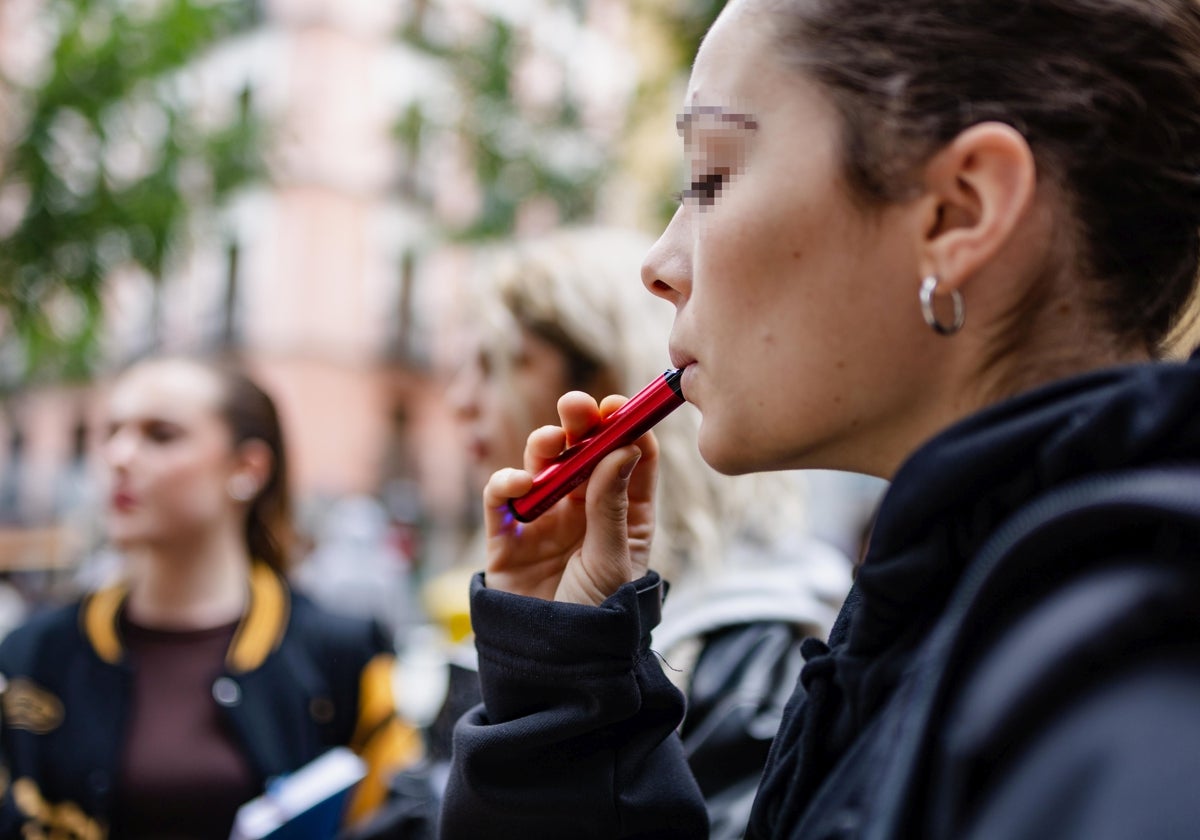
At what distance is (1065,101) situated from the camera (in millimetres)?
778

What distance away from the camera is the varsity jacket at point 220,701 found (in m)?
2.32

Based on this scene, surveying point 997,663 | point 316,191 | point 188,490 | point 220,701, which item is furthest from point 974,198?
point 316,191

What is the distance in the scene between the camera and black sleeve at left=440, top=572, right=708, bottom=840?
103cm

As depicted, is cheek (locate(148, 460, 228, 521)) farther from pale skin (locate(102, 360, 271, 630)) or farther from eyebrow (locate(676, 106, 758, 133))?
eyebrow (locate(676, 106, 758, 133))

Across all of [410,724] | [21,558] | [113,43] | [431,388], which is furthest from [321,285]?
[410,724]

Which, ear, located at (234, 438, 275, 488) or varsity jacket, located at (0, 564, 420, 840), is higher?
ear, located at (234, 438, 275, 488)

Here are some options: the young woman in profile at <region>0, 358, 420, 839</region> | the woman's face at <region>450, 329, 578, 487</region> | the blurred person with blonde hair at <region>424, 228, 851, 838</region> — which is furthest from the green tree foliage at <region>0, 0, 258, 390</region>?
the woman's face at <region>450, 329, 578, 487</region>

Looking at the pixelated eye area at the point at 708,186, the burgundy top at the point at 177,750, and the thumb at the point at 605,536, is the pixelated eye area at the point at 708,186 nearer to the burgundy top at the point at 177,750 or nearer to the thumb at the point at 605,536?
the thumb at the point at 605,536

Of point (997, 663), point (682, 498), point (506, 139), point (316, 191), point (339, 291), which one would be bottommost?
point (339, 291)

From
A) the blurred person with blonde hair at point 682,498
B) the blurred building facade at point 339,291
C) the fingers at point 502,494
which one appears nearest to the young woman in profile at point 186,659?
the blurred person with blonde hair at point 682,498

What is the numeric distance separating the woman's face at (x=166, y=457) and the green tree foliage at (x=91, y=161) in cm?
382

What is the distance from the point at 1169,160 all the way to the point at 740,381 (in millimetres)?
350

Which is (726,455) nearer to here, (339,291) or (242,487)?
(242,487)

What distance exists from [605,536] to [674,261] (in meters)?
0.35
